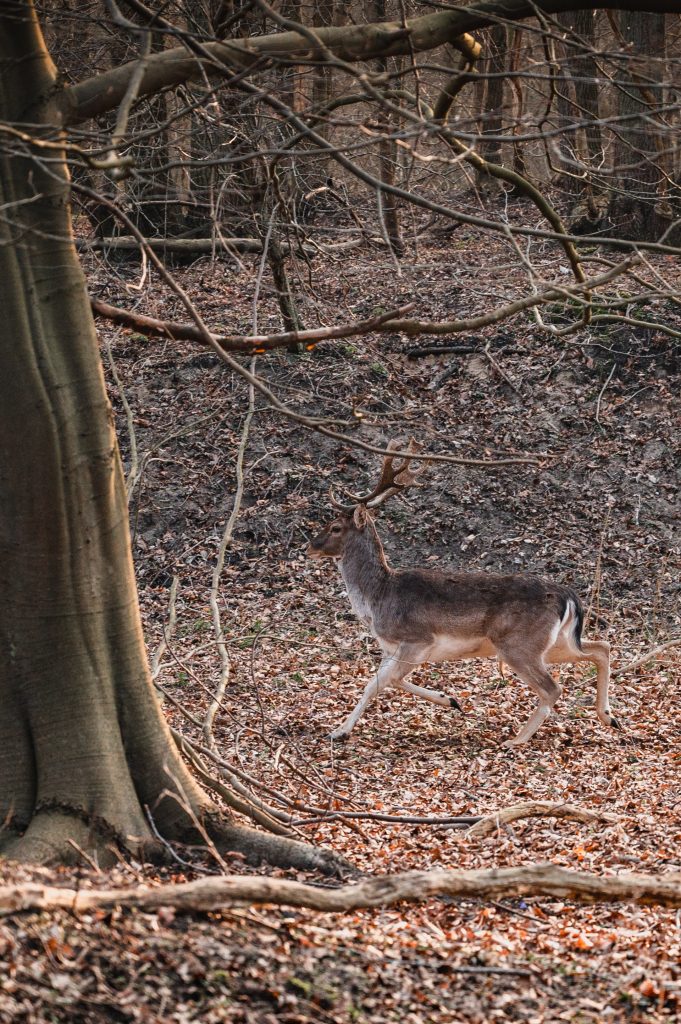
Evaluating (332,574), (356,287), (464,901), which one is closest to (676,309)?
(356,287)

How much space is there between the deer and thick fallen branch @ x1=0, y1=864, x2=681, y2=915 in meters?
4.59

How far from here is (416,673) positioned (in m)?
12.2

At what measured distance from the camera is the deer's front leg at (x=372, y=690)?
10.2 meters

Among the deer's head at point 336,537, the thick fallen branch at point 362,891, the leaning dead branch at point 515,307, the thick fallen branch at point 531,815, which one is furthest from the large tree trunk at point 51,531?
the deer's head at point 336,537

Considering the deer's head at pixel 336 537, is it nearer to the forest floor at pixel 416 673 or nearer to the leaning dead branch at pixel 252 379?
the forest floor at pixel 416 673

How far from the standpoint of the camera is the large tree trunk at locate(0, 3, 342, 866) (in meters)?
5.67

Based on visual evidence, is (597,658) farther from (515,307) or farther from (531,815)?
(515,307)

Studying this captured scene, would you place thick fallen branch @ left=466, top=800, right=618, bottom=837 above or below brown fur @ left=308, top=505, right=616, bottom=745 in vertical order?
below

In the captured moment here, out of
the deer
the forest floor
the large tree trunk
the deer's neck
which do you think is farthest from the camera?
the deer's neck

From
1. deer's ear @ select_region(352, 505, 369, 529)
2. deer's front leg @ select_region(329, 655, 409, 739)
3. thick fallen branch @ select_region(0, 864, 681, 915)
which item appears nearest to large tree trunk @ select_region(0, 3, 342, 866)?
thick fallen branch @ select_region(0, 864, 681, 915)

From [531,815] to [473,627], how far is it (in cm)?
332

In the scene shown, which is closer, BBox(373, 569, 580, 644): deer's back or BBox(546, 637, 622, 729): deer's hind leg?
BBox(546, 637, 622, 729): deer's hind leg

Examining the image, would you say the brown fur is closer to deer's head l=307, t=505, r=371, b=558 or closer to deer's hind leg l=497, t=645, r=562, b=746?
deer's hind leg l=497, t=645, r=562, b=746

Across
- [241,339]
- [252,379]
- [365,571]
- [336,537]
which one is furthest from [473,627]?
[252,379]
